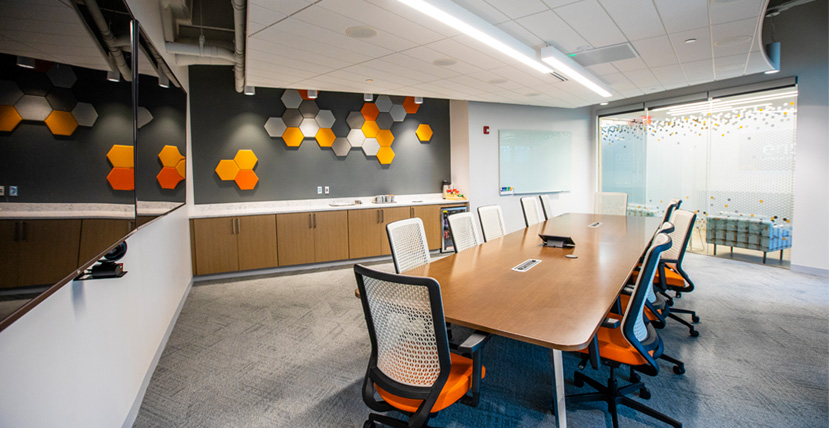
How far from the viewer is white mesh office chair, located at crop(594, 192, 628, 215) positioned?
585 cm

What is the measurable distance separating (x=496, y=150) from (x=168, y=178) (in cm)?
550

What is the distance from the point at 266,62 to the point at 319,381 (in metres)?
3.20

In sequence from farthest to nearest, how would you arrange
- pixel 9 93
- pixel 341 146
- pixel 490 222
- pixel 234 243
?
pixel 341 146, pixel 234 243, pixel 490 222, pixel 9 93

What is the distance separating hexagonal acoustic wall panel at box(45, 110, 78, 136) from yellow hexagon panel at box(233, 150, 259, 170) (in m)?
4.58

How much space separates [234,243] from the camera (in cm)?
507

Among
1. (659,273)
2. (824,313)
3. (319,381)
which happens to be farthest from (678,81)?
(319,381)

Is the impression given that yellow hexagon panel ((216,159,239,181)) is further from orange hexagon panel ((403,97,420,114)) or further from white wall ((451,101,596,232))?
white wall ((451,101,596,232))

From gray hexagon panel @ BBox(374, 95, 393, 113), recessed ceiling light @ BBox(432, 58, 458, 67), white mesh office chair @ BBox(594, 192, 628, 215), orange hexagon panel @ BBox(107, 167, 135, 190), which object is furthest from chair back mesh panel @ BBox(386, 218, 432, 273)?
white mesh office chair @ BBox(594, 192, 628, 215)

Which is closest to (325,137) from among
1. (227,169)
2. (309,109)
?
(309,109)

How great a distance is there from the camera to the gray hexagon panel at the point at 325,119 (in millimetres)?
5902

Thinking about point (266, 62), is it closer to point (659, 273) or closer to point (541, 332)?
point (541, 332)

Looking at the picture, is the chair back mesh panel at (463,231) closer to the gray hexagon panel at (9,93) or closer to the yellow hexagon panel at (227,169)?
the gray hexagon panel at (9,93)

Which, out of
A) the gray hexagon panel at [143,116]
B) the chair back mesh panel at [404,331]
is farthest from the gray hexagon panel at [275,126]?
the chair back mesh panel at [404,331]

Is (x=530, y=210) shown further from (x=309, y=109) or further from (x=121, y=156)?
(x=121, y=156)
